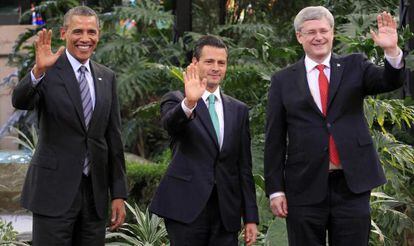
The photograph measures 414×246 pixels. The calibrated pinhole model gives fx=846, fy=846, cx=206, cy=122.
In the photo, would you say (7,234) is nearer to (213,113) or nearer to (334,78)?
(213,113)

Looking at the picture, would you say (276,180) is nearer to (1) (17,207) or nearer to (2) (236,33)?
(1) (17,207)

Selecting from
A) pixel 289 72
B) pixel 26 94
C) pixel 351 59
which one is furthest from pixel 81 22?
pixel 351 59

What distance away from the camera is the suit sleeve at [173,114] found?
4.70 meters

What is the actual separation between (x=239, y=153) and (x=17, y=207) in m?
4.50

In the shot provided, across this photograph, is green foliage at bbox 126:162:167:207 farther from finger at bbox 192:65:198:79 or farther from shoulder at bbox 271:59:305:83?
finger at bbox 192:65:198:79

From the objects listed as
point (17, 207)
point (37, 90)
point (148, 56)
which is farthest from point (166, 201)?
point (148, 56)

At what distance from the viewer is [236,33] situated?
11562mm

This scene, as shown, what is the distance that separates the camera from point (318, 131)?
4.78 m

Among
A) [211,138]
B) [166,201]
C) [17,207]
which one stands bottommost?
[17,207]

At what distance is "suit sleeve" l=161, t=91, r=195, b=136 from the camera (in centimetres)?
470

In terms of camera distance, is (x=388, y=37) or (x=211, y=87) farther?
(x=211, y=87)

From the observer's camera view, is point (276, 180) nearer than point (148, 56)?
Yes

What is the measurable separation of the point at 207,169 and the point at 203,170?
24mm

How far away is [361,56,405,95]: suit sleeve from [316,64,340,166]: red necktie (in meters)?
0.23
